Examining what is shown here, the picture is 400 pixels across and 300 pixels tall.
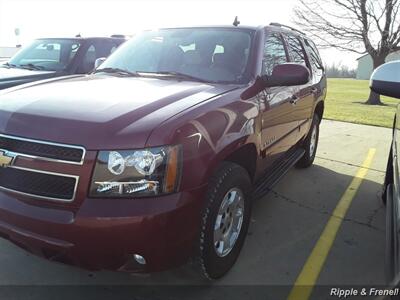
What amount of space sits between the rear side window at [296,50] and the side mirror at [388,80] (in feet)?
6.99

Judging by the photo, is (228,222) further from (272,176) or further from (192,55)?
(192,55)

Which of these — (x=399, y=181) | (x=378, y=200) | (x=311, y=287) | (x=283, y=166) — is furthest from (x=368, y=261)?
(x=378, y=200)

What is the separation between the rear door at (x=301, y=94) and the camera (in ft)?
16.3

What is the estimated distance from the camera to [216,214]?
2.96m

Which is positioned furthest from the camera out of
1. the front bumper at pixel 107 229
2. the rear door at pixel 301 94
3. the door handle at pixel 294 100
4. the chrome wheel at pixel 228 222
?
the rear door at pixel 301 94

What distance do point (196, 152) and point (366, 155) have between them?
6153 millimetres

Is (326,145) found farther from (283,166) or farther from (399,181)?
(399,181)

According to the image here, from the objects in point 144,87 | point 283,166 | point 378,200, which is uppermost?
point 144,87

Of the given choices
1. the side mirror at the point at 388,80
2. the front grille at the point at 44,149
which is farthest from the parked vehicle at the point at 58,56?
the side mirror at the point at 388,80

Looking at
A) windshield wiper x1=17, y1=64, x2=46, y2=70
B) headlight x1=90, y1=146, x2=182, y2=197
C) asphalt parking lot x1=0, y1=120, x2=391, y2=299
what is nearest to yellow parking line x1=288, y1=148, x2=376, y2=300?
asphalt parking lot x1=0, y1=120, x2=391, y2=299

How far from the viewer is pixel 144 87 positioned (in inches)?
131

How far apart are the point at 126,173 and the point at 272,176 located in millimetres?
2304

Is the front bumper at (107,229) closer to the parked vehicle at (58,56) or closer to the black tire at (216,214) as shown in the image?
the black tire at (216,214)

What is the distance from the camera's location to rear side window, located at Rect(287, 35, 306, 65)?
5.05 metres
